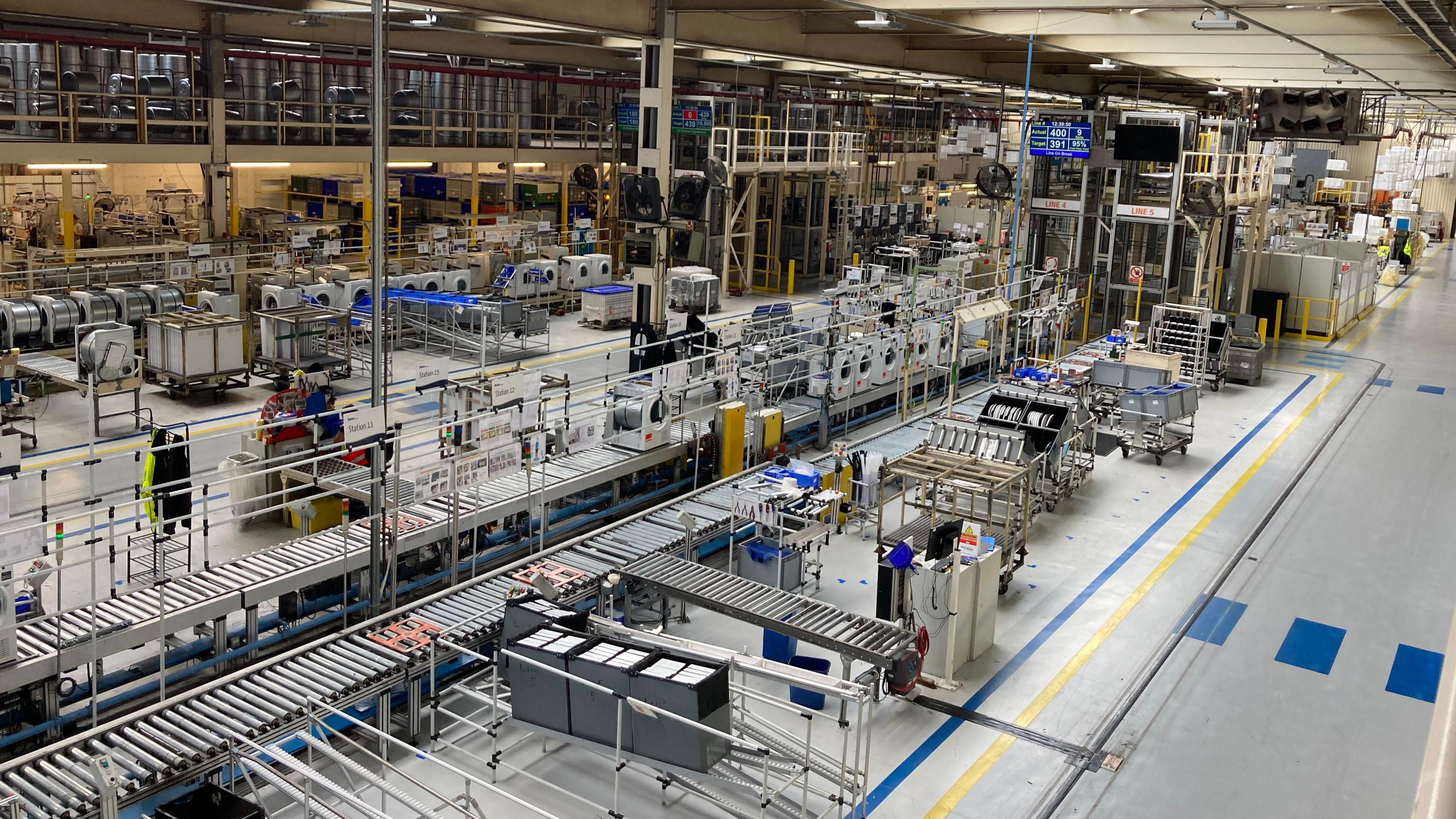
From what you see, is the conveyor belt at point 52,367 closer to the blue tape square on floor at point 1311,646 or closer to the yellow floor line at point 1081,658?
the yellow floor line at point 1081,658

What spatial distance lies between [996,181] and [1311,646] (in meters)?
18.0

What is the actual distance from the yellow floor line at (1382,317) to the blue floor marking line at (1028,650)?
11738 mm

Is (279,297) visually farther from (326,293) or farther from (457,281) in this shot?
(457,281)

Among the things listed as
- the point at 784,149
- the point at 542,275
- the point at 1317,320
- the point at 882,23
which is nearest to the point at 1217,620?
the point at 882,23

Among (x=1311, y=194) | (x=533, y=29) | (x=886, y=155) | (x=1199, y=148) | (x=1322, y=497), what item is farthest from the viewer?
(x=1311, y=194)

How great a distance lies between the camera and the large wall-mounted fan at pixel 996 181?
27500 millimetres

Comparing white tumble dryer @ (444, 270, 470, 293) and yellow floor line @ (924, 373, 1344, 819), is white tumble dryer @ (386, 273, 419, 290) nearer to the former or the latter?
white tumble dryer @ (444, 270, 470, 293)

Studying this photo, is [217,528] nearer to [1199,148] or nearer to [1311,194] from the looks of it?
[1199,148]

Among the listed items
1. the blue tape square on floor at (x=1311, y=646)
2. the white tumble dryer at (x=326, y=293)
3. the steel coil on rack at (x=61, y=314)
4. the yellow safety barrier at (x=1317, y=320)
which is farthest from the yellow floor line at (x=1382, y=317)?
the steel coil on rack at (x=61, y=314)

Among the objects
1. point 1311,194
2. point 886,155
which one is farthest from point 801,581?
point 1311,194

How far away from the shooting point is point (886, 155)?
4097 cm

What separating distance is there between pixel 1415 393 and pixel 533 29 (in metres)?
17.9

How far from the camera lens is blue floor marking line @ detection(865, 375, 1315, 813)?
868 cm

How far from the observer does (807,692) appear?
959 centimetres
